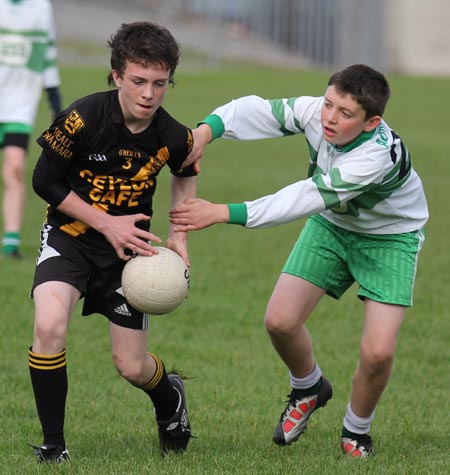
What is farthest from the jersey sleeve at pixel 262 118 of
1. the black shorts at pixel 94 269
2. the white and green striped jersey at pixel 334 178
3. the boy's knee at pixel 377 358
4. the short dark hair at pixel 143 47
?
the boy's knee at pixel 377 358

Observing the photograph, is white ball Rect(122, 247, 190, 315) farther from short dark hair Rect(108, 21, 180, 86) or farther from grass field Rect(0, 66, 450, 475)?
short dark hair Rect(108, 21, 180, 86)

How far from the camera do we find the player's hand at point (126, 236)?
201 inches

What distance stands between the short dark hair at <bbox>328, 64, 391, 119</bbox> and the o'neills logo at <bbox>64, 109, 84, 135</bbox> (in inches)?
45.8

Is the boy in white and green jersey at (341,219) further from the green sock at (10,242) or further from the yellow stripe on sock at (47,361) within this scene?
the green sock at (10,242)

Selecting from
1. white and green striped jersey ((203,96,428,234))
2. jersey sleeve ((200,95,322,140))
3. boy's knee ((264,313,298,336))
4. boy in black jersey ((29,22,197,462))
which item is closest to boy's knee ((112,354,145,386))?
boy in black jersey ((29,22,197,462))

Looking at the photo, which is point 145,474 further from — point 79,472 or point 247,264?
point 247,264

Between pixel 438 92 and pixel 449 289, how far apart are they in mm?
17362

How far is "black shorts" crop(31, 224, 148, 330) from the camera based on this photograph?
5211 mm

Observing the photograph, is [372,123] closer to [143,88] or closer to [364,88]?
[364,88]

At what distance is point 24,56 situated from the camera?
10.4 metres

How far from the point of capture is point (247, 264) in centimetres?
1069

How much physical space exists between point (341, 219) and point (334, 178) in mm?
530

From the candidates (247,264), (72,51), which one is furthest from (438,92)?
(247,264)

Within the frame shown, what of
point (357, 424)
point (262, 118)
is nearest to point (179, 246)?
point (262, 118)
